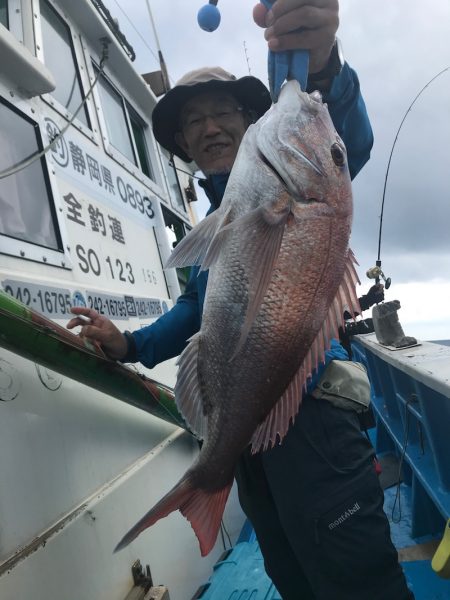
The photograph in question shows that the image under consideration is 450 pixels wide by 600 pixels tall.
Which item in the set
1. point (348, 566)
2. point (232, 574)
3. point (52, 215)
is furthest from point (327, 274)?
point (232, 574)

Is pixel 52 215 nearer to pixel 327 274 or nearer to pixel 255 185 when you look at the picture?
pixel 255 185

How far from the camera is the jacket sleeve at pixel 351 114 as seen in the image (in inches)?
64.8

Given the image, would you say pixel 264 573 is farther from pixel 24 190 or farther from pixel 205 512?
Answer: pixel 24 190

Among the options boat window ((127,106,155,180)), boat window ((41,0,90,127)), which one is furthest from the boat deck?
boat window ((127,106,155,180))

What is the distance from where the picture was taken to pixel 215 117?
200 cm

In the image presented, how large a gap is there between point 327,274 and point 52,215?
71.9 inches

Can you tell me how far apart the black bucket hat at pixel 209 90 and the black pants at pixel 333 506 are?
1.35m

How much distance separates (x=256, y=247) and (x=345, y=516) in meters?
0.95

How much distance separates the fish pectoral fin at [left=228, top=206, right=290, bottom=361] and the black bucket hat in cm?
92

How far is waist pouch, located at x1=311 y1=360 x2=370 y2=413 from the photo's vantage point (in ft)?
5.37

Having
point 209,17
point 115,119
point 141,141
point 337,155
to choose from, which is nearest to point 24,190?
point 209,17

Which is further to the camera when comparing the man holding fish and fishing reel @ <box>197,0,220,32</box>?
fishing reel @ <box>197,0,220,32</box>

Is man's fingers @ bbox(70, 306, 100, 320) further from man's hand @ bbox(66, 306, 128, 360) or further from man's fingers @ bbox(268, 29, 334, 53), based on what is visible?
man's fingers @ bbox(268, 29, 334, 53)

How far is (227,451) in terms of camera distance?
1389mm
